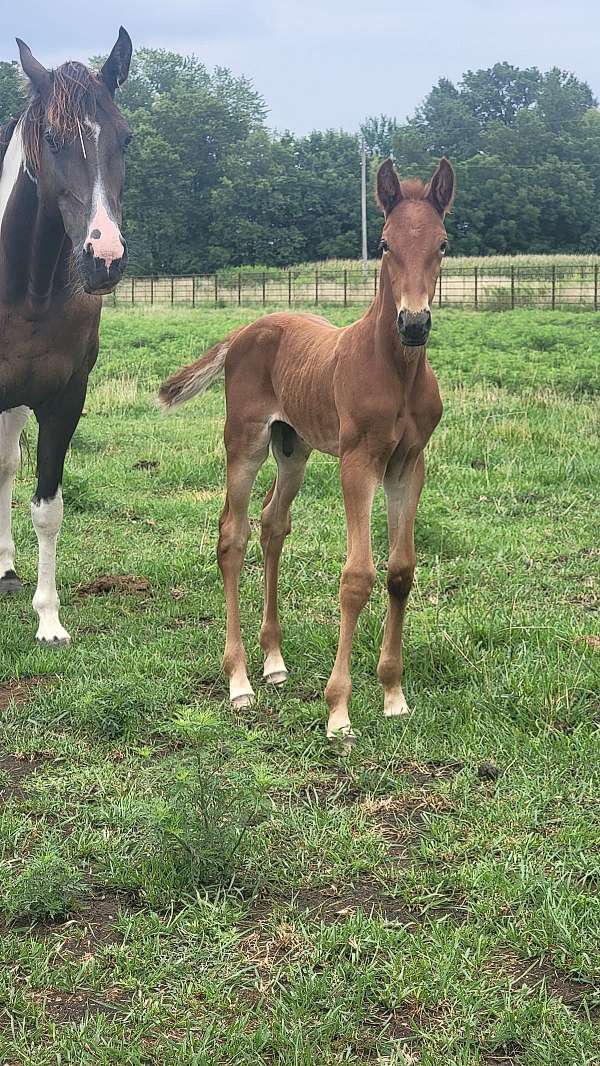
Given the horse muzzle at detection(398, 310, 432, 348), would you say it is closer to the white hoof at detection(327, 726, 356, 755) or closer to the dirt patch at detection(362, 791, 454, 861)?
the white hoof at detection(327, 726, 356, 755)

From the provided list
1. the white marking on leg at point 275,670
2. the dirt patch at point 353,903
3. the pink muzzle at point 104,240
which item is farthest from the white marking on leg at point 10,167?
the dirt patch at point 353,903

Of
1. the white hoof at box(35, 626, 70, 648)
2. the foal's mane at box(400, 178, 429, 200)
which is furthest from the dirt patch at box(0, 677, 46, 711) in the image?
the foal's mane at box(400, 178, 429, 200)

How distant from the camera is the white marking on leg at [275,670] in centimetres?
488

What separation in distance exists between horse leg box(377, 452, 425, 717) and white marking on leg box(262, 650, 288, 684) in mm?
650

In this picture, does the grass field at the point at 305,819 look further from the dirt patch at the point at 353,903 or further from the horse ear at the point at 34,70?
the horse ear at the point at 34,70

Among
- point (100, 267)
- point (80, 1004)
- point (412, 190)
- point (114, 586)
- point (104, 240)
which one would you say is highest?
point (412, 190)

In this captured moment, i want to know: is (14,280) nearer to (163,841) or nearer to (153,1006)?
(163,841)

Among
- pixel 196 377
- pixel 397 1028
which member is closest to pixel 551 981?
pixel 397 1028

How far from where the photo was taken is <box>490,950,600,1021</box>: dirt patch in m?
2.56

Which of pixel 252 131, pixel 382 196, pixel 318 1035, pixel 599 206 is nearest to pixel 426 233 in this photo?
pixel 382 196

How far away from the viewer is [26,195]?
5191mm

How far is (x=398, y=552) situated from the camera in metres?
4.38

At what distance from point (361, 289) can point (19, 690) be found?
29.3 m

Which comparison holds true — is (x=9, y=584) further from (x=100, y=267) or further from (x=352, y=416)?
(x=352, y=416)
